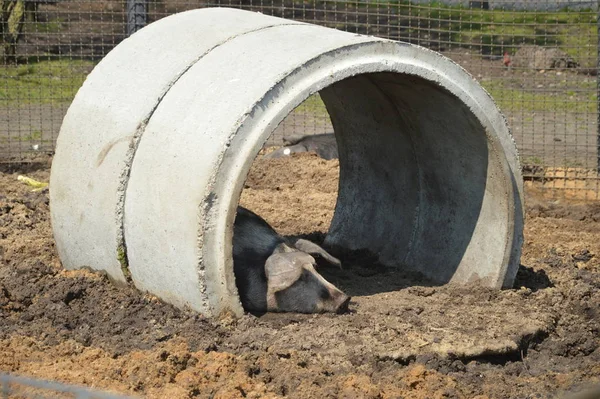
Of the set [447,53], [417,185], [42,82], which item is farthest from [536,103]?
[417,185]

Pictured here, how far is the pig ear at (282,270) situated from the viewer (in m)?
5.64

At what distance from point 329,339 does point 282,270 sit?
2.47 ft

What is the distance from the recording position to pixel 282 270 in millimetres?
5750

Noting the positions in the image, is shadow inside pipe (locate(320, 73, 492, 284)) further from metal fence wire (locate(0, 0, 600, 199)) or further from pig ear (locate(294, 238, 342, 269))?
metal fence wire (locate(0, 0, 600, 199))

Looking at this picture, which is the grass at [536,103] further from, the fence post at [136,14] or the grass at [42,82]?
the grass at [42,82]

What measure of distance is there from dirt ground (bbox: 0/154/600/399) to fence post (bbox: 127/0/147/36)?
383cm

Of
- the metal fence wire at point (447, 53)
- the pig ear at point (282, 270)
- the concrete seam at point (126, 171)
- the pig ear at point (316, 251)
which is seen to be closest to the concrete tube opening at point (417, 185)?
the pig ear at point (316, 251)

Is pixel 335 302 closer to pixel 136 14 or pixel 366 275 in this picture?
pixel 366 275

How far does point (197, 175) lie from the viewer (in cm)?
510

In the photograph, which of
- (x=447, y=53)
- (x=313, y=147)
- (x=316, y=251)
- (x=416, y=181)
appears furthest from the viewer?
(x=447, y=53)

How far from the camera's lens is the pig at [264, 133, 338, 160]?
34.8ft

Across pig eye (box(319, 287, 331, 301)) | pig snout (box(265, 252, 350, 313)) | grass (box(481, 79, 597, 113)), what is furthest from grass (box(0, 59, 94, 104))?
pig eye (box(319, 287, 331, 301))

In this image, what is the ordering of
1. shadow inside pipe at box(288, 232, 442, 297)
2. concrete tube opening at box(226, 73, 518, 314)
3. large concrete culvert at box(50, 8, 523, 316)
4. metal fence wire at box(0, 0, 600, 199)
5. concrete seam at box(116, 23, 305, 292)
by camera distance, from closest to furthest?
1. large concrete culvert at box(50, 8, 523, 316)
2. concrete seam at box(116, 23, 305, 292)
3. concrete tube opening at box(226, 73, 518, 314)
4. shadow inside pipe at box(288, 232, 442, 297)
5. metal fence wire at box(0, 0, 600, 199)

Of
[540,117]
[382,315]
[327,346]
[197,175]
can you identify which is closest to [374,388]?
[327,346]
